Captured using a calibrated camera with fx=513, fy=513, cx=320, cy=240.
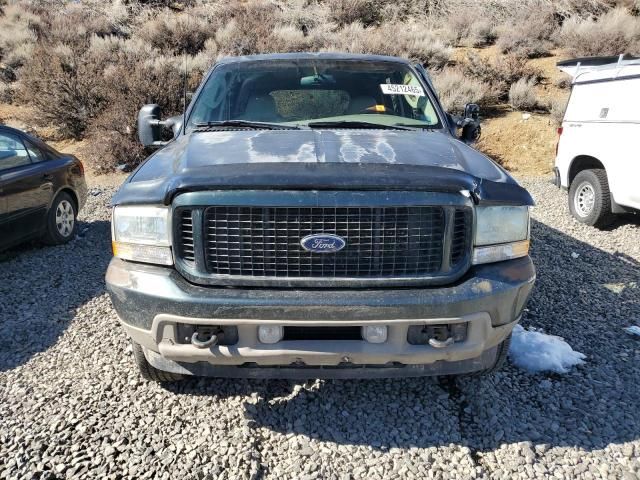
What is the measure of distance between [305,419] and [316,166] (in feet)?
4.63

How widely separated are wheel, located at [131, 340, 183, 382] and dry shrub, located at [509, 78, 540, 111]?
40.1ft

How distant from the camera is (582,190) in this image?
23.0 ft

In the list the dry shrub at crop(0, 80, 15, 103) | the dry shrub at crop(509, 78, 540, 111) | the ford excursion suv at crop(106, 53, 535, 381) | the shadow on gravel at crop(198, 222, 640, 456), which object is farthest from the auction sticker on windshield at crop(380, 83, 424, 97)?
the dry shrub at crop(0, 80, 15, 103)

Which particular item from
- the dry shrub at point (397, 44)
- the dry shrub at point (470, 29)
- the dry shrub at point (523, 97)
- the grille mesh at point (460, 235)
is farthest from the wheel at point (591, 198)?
the dry shrub at point (470, 29)

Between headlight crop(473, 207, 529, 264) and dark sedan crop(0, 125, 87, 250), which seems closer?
headlight crop(473, 207, 529, 264)

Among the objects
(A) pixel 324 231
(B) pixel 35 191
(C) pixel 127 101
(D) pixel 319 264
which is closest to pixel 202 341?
(D) pixel 319 264

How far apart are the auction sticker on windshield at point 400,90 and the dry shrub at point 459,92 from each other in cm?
908

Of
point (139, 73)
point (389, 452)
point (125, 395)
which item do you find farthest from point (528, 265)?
point (139, 73)

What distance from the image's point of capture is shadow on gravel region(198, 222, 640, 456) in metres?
2.73

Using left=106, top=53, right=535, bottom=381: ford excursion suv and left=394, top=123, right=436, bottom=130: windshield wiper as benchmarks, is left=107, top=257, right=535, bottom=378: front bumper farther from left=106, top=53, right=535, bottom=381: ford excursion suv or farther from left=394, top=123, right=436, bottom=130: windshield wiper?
left=394, top=123, right=436, bottom=130: windshield wiper

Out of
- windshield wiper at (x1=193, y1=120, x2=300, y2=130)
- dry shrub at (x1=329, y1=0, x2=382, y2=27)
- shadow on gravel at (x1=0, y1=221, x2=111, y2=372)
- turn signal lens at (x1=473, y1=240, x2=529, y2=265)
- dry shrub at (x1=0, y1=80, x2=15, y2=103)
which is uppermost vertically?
dry shrub at (x1=329, y1=0, x2=382, y2=27)

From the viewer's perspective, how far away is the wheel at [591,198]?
21.3ft

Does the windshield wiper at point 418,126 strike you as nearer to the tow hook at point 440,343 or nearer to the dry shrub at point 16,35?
the tow hook at point 440,343

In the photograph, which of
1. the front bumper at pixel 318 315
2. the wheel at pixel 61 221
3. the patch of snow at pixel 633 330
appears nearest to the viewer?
the front bumper at pixel 318 315
